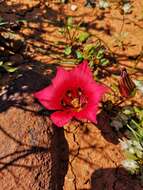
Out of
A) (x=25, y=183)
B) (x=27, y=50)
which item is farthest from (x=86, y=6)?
(x=25, y=183)

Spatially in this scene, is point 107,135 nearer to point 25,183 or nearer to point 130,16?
point 25,183

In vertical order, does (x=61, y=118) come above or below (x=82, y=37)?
below

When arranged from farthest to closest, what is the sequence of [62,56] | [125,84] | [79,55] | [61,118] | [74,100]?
[62,56] → [79,55] → [125,84] → [74,100] → [61,118]

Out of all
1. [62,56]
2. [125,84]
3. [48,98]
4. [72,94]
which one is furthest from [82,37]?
[48,98]

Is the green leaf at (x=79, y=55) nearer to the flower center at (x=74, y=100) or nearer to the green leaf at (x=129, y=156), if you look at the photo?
the flower center at (x=74, y=100)

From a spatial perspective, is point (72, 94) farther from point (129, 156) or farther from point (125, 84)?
point (129, 156)

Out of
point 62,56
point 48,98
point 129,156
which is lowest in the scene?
point 129,156
